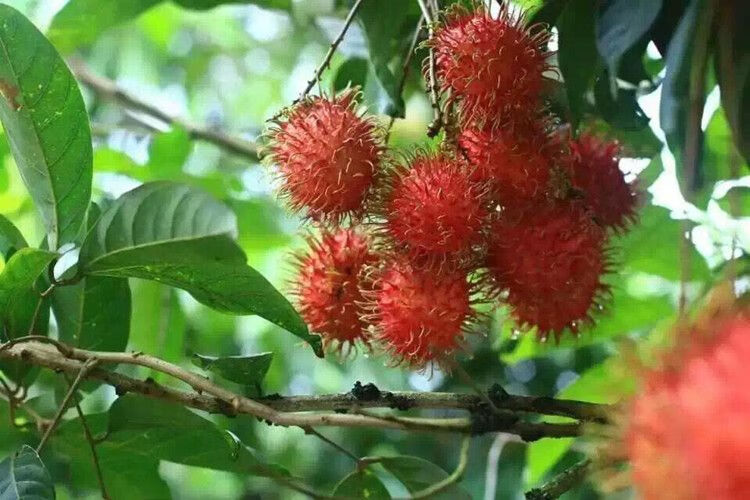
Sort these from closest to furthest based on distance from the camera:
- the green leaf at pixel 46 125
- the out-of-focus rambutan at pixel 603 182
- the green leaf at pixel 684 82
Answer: the green leaf at pixel 684 82 < the green leaf at pixel 46 125 < the out-of-focus rambutan at pixel 603 182

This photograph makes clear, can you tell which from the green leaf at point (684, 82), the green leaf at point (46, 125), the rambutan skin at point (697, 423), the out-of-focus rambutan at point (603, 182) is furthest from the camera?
the out-of-focus rambutan at point (603, 182)

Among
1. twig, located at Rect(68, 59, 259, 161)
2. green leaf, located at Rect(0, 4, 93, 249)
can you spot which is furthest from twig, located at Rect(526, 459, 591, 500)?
twig, located at Rect(68, 59, 259, 161)

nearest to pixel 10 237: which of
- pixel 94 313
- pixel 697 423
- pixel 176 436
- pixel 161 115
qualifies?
pixel 94 313

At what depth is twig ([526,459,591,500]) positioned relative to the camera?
64 centimetres

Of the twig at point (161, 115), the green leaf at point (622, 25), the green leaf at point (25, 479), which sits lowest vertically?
the green leaf at point (25, 479)

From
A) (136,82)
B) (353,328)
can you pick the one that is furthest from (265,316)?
(136,82)

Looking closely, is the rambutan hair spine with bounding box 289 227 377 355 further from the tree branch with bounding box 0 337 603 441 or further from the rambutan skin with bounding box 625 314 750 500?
the rambutan skin with bounding box 625 314 750 500

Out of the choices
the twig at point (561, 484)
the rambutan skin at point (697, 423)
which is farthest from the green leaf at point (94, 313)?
the rambutan skin at point (697, 423)

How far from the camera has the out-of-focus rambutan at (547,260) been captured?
0.68 metres

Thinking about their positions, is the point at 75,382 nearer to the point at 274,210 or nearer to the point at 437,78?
the point at 437,78

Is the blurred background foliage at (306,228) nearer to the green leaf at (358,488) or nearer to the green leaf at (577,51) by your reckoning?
the green leaf at (577,51)

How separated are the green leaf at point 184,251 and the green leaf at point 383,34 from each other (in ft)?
0.78

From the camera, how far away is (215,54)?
7.84 feet

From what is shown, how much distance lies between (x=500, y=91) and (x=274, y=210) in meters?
0.76
